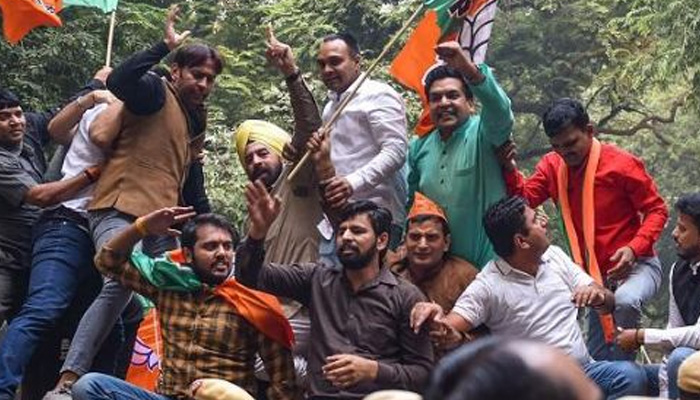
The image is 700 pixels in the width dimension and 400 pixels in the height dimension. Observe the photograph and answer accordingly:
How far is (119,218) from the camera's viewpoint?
5395mm

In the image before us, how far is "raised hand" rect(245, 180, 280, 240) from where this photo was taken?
4660 mm

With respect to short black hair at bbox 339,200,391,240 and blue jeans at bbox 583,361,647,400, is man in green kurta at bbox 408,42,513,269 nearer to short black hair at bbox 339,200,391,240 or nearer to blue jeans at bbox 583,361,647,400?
short black hair at bbox 339,200,391,240

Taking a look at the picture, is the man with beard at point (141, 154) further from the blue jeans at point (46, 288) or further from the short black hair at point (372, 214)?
the short black hair at point (372, 214)

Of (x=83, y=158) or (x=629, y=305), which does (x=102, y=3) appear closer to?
(x=83, y=158)

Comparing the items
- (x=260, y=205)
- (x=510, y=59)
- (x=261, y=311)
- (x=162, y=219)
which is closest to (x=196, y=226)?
(x=162, y=219)

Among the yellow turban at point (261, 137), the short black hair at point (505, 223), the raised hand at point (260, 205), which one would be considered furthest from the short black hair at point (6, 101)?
the short black hair at point (505, 223)

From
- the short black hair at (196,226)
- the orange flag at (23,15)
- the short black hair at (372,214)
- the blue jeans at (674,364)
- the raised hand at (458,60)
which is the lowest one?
the blue jeans at (674,364)

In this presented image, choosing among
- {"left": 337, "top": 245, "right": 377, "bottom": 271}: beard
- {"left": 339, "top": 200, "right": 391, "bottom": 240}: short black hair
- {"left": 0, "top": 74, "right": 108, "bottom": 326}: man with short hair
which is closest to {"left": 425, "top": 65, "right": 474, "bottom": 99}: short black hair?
{"left": 339, "top": 200, "right": 391, "bottom": 240}: short black hair

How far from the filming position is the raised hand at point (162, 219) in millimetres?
4918

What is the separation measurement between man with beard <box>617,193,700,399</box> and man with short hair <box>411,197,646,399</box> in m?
0.14

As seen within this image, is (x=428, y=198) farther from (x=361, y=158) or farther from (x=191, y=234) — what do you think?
A: (x=191, y=234)

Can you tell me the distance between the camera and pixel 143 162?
545 cm

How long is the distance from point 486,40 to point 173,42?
1.59 metres

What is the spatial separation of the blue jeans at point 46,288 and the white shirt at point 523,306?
1.75 m
